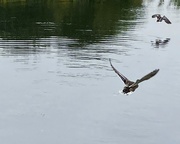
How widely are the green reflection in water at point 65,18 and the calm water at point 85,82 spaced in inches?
5.0

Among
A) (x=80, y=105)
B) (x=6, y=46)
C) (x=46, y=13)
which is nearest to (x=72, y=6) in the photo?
(x=46, y=13)

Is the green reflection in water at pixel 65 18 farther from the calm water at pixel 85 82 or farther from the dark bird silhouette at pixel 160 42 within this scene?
the dark bird silhouette at pixel 160 42

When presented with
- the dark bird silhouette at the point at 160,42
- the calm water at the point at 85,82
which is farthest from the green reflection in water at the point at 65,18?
the dark bird silhouette at the point at 160,42

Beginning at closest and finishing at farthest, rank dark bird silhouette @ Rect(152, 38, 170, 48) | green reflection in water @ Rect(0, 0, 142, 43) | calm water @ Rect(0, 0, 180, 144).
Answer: calm water @ Rect(0, 0, 180, 144), dark bird silhouette @ Rect(152, 38, 170, 48), green reflection in water @ Rect(0, 0, 142, 43)

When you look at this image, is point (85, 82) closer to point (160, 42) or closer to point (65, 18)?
point (160, 42)

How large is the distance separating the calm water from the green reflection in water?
126mm

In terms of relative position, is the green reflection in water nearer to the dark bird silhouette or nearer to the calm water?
the calm water

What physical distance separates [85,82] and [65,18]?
25864mm

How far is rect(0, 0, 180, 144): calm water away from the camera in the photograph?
63.5ft

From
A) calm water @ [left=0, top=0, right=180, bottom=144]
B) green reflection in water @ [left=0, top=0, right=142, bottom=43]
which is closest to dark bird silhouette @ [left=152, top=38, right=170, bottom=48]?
calm water @ [left=0, top=0, right=180, bottom=144]

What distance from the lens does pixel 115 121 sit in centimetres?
2036

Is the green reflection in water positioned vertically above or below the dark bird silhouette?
above

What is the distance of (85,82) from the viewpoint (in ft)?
85.5

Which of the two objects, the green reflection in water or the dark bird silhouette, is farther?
the green reflection in water
